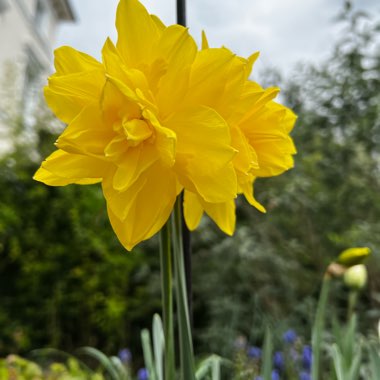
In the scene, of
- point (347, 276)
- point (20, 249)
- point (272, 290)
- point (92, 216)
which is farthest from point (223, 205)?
point (20, 249)

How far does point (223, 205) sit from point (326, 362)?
1671 mm

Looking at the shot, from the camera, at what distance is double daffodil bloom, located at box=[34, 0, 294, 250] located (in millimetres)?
420

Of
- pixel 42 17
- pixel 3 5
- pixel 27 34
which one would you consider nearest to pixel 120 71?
pixel 3 5

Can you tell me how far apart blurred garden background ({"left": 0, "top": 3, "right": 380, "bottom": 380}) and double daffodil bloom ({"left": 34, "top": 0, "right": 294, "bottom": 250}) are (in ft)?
4.06

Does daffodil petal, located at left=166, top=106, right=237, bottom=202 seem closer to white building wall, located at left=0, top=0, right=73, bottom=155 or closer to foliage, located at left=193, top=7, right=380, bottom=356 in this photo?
foliage, located at left=193, top=7, right=380, bottom=356

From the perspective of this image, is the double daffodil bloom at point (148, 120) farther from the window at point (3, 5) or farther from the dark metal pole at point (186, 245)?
the window at point (3, 5)

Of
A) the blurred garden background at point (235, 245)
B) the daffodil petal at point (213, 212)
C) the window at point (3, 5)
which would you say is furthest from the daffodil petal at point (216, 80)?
the window at point (3, 5)

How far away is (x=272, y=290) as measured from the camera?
2.20 meters

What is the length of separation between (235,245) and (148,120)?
69.8 inches

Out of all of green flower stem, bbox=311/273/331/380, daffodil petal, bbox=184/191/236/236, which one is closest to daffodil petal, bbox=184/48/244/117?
daffodil petal, bbox=184/191/236/236

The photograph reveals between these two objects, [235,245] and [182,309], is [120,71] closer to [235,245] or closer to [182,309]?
[182,309]

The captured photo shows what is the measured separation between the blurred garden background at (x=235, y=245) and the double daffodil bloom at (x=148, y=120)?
124 centimetres

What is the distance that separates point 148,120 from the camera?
1.42ft

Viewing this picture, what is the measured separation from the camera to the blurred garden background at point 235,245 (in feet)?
7.00
